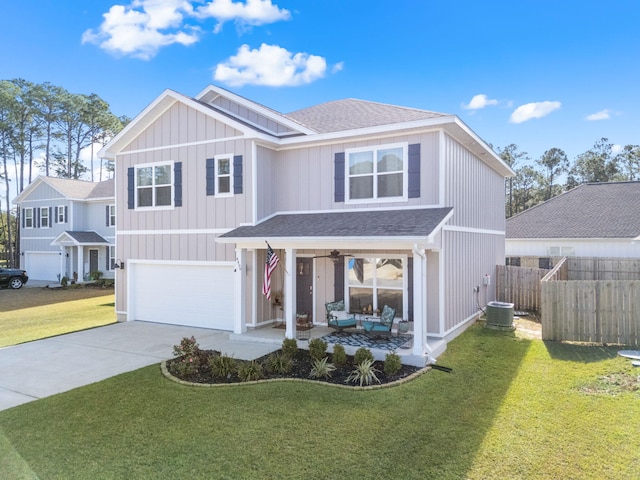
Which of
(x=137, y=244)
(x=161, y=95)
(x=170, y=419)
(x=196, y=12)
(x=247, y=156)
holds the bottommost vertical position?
(x=170, y=419)

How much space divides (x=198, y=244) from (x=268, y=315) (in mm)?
3149

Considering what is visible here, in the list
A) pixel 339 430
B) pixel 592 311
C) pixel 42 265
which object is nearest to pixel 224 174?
pixel 339 430

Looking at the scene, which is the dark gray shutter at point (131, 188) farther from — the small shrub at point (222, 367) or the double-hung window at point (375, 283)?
the small shrub at point (222, 367)

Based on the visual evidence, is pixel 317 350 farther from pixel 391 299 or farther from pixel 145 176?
pixel 145 176

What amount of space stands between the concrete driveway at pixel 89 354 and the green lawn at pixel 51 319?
42.3 inches

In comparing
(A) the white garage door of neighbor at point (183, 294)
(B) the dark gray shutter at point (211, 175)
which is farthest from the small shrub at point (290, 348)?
(B) the dark gray shutter at point (211, 175)

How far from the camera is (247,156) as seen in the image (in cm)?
1186

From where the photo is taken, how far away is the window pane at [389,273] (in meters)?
10.9

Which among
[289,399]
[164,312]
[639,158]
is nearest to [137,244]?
[164,312]

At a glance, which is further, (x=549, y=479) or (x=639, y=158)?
(x=639, y=158)

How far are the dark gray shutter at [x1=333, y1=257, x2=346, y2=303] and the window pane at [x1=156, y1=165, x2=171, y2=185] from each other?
245 inches

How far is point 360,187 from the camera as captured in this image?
1134cm

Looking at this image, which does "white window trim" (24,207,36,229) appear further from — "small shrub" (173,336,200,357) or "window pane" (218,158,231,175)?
"small shrub" (173,336,200,357)

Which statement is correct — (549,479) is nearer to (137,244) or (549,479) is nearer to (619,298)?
(619,298)
